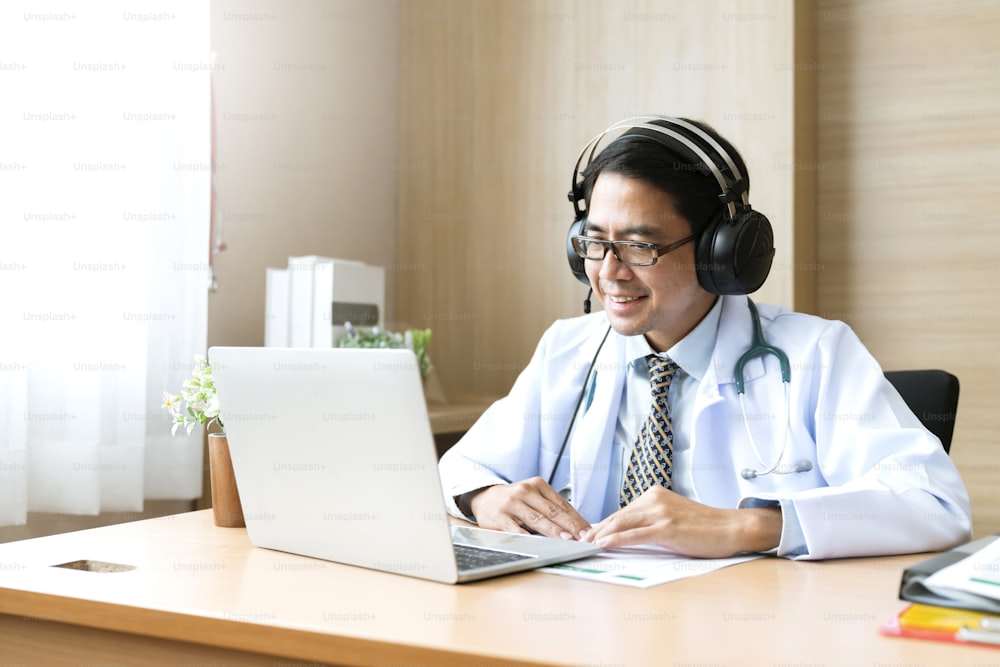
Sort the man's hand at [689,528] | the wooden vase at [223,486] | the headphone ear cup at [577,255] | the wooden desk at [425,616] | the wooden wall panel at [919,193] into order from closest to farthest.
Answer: the wooden desk at [425,616], the man's hand at [689,528], the wooden vase at [223,486], the headphone ear cup at [577,255], the wooden wall panel at [919,193]

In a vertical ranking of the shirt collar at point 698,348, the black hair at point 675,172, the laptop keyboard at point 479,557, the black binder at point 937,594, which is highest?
the black hair at point 675,172

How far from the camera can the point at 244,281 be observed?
289 centimetres

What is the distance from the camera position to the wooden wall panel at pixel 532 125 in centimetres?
272

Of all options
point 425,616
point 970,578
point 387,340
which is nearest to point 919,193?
point 387,340

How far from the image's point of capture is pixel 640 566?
3.89 ft

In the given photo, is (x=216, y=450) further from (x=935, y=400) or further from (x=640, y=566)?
(x=935, y=400)

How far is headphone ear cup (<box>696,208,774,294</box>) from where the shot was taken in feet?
4.98

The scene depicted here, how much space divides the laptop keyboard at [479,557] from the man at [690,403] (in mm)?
143

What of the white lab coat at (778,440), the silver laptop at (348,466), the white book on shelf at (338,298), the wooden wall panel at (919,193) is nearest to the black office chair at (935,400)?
the white lab coat at (778,440)

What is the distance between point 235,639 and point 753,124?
218 cm

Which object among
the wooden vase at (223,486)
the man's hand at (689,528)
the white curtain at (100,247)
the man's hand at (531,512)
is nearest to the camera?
the man's hand at (689,528)

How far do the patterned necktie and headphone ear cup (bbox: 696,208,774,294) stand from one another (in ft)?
0.53

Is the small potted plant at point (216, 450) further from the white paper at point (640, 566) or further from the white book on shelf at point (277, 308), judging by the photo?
the white book on shelf at point (277, 308)

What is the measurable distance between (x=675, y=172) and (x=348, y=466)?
754 millimetres
